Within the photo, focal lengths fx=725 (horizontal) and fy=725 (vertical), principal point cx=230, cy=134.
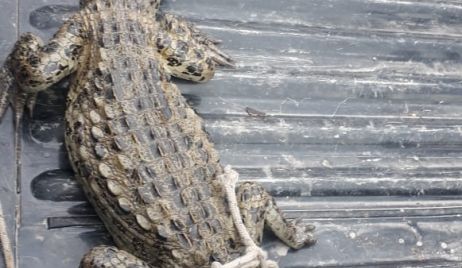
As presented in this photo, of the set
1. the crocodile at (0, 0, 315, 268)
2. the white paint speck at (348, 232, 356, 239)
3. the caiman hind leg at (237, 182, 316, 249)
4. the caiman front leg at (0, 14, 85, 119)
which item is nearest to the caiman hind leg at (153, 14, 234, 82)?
the crocodile at (0, 0, 315, 268)

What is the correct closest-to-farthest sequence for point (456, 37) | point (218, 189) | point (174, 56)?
point (218, 189) < point (174, 56) < point (456, 37)

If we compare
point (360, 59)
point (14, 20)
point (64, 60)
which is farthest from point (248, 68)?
point (14, 20)

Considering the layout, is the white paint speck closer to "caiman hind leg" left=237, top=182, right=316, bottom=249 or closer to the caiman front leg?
"caiman hind leg" left=237, top=182, right=316, bottom=249

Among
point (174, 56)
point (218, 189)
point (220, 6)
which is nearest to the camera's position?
point (218, 189)

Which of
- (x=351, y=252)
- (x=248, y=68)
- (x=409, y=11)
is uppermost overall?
(x=409, y=11)

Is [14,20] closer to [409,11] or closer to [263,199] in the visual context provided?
[263,199]

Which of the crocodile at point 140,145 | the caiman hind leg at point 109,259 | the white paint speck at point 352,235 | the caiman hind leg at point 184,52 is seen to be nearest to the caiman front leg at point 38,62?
the crocodile at point 140,145

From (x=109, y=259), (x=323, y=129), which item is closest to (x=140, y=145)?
(x=109, y=259)
